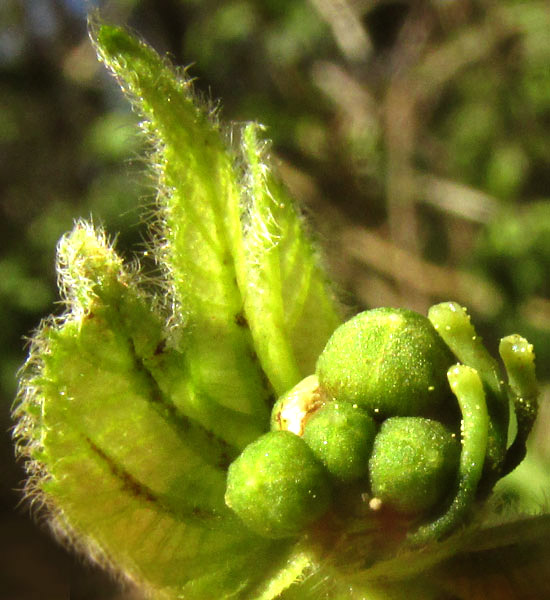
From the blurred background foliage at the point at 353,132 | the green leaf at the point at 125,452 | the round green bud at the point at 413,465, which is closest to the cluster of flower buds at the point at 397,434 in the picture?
the round green bud at the point at 413,465

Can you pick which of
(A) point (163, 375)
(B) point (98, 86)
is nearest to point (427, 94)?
(B) point (98, 86)

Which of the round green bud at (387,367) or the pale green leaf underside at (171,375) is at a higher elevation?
the pale green leaf underside at (171,375)

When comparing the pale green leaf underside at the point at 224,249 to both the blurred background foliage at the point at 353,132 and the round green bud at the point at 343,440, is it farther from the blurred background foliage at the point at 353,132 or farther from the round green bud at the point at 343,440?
the blurred background foliage at the point at 353,132

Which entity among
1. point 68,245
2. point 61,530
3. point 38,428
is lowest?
point 61,530

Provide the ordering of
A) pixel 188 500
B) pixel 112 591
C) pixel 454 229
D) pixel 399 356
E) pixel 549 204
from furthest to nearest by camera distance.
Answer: pixel 454 229
pixel 549 204
pixel 112 591
pixel 188 500
pixel 399 356

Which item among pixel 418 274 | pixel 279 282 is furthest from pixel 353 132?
pixel 279 282

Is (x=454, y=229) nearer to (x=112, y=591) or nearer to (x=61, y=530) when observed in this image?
(x=112, y=591)
